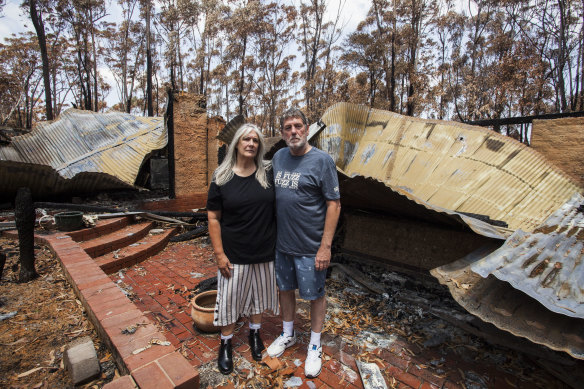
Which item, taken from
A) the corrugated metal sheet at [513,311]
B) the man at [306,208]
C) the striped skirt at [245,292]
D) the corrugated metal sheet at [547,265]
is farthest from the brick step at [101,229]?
the corrugated metal sheet at [547,265]

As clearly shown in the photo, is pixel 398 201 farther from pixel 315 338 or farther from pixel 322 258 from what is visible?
pixel 315 338

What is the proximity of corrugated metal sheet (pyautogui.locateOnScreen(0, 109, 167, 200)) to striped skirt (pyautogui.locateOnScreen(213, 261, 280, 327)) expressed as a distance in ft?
19.0

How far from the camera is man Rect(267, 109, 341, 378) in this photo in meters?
2.19

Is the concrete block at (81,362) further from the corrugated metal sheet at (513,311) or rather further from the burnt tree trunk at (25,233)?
the corrugated metal sheet at (513,311)

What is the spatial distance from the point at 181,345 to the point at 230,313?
2.28 feet

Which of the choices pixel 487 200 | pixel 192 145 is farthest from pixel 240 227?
pixel 192 145

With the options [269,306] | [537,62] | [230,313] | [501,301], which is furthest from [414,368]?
[537,62]

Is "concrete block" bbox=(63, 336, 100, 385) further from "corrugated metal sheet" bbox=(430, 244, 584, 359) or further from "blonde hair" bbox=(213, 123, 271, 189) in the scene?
"corrugated metal sheet" bbox=(430, 244, 584, 359)

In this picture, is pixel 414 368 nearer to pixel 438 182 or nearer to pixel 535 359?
pixel 535 359

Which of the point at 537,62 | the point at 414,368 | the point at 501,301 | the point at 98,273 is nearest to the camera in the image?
the point at 501,301

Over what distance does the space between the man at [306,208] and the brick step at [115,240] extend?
3471mm

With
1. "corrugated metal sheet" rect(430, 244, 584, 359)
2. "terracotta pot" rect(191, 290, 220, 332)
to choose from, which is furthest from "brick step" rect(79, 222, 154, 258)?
"corrugated metal sheet" rect(430, 244, 584, 359)

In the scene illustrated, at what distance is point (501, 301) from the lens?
6.96ft

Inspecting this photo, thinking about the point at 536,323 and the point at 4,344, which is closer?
the point at 536,323
